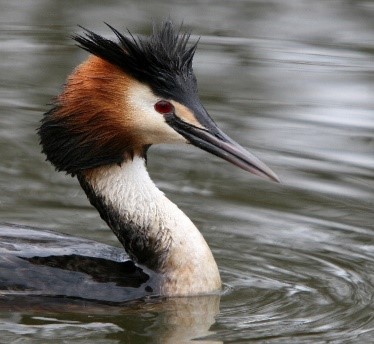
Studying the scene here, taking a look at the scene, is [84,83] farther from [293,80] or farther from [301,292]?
[293,80]

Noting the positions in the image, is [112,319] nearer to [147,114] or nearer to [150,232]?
[150,232]

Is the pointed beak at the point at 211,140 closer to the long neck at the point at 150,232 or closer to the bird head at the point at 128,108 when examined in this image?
the bird head at the point at 128,108

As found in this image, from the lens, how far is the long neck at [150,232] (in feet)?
25.0

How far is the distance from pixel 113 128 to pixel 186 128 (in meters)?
0.40

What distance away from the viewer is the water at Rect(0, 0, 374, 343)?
7285mm

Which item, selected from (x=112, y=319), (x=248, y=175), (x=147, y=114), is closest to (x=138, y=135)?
(x=147, y=114)

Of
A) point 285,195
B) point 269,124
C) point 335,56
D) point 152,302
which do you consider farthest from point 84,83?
point 335,56

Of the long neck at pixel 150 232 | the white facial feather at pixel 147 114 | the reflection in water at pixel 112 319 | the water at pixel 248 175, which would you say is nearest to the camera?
the reflection in water at pixel 112 319

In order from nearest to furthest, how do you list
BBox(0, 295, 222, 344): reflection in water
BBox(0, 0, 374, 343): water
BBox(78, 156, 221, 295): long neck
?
BBox(0, 295, 222, 344): reflection in water → BBox(0, 0, 374, 343): water → BBox(78, 156, 221, 295): long neck

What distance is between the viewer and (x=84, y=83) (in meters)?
7.46

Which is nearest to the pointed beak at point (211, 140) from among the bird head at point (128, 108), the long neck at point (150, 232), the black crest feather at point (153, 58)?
the bird head at point (128, 108)

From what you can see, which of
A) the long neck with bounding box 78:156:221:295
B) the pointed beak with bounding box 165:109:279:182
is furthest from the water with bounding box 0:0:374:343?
the pointed beak with bounding box 165:109:279:182

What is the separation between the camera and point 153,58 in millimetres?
7332

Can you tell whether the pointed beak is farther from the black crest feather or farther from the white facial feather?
the black crest feather
